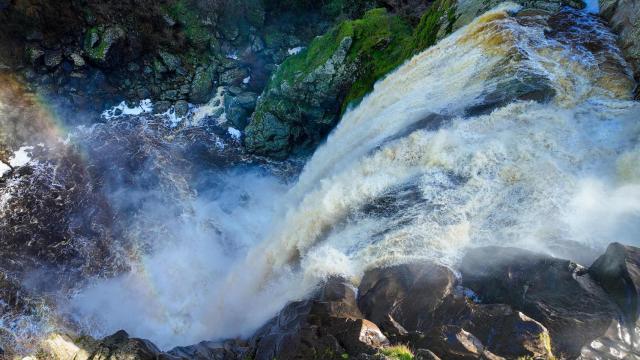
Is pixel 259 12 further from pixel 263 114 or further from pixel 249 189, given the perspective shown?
pixel 249 189

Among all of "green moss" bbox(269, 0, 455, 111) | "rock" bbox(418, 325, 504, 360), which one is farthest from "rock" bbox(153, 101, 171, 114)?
"rock" bbox(418, 325, 504, 360)

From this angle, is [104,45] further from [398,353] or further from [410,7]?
[398,353]

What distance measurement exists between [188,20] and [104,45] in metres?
4.35

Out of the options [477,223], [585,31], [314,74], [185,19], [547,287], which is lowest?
[547,287]

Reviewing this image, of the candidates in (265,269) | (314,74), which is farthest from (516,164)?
(314,74)

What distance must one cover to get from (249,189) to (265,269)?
22.1 feet

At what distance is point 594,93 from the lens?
11617 mm

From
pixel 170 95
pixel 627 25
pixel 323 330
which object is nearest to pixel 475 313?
pixel 323 330

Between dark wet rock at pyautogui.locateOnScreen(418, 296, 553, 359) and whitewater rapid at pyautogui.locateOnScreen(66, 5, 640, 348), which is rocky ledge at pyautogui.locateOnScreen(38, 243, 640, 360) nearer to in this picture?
dark wet rock at pyautogui.locateOnScreen(418, 296, 553, 359)

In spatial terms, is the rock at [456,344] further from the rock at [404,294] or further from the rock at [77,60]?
the rock at [77,60]

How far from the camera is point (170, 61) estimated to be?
72.7 ft

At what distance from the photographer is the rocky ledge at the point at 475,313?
7.75 m

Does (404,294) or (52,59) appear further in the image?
(52,59)

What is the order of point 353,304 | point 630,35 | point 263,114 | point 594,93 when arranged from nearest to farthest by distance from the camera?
1. point 353,304
2. point 594,93
3. point 630,35
4. point 263,114
